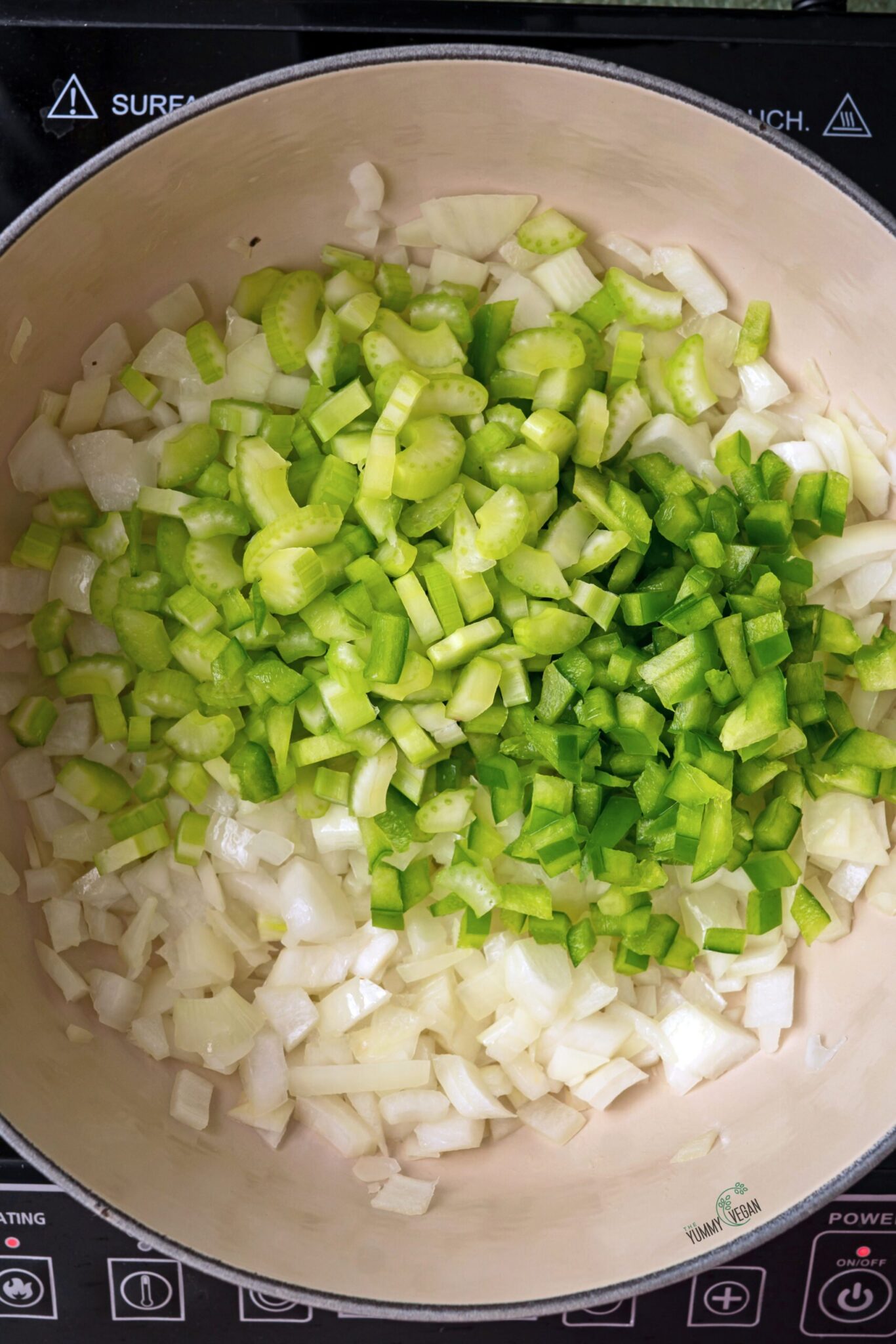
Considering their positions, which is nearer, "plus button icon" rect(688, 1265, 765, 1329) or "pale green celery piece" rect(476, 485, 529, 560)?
"pale green celery piece" rect(476, 485, 529, 560)

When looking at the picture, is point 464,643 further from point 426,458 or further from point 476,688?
point 426,458

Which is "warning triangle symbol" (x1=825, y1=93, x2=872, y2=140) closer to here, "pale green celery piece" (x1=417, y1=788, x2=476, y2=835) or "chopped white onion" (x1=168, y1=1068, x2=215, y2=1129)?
"pale green celery piece" (x1=417, y1=788, x2=476, y2=835)

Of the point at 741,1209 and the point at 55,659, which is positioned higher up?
the point at 55,659

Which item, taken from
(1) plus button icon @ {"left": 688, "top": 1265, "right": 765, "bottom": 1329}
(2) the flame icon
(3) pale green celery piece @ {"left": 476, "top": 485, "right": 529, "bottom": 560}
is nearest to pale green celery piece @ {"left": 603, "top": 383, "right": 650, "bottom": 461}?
(3) pale green celery piece @ {"left": 476, "top": 485, "right": 529, "bottom": 560}

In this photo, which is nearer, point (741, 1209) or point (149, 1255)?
point (741, 1209)

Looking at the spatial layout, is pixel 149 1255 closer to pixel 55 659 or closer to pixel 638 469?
pixel 55 659

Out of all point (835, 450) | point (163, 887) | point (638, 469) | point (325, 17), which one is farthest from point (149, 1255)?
point (325, 17)

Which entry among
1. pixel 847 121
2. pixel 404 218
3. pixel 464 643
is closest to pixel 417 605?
pixel 464 643
